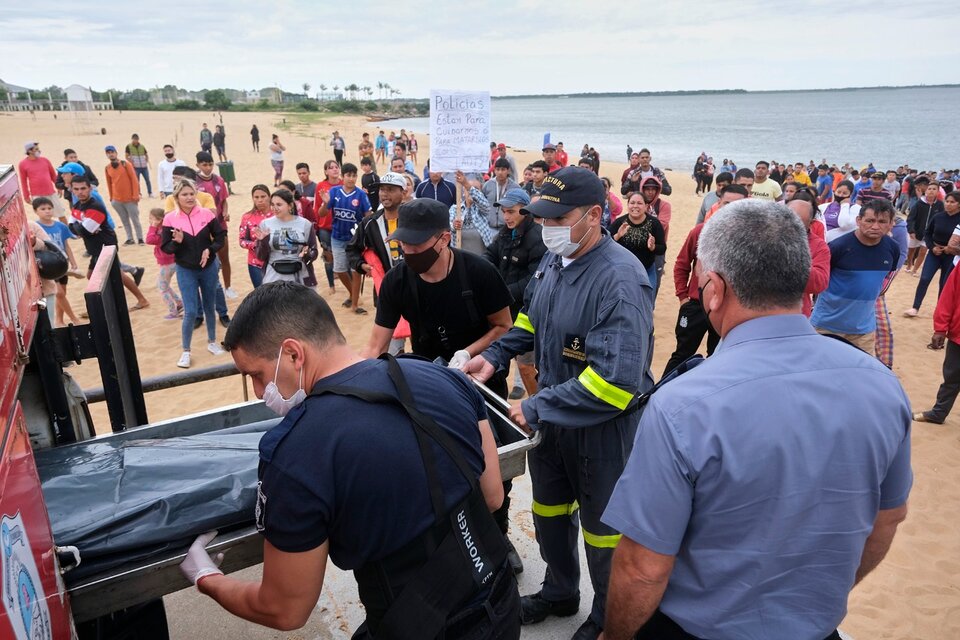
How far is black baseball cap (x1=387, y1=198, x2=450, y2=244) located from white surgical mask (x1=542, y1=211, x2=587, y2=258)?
0.75 m

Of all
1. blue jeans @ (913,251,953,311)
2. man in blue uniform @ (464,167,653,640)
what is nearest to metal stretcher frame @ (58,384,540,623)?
man in blue uniform @ (464,167,653,640)

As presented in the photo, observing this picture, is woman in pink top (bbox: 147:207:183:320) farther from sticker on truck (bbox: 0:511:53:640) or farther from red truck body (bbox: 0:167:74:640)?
sticker on truck (bbox: 0:511:53:640)

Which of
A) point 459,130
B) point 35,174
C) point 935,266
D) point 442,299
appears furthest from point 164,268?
point 935,266

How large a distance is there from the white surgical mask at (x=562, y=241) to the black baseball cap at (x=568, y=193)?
0.22 feet

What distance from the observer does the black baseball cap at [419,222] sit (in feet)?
10.7

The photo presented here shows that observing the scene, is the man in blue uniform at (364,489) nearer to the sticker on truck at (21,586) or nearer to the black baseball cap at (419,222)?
the sticker on truck at (21,586)

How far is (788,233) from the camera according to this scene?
1542 millimetres

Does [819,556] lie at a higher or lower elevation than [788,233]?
lower

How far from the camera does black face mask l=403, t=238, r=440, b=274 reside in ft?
10.9

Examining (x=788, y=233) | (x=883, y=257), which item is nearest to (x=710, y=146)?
(x=883, y=257)

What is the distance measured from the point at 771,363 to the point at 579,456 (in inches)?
53.5

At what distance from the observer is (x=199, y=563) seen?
6.20 ft

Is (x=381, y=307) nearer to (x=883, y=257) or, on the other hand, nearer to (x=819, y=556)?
(x=819, y=556)

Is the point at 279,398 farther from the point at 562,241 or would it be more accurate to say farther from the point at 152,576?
the point at 562,241
